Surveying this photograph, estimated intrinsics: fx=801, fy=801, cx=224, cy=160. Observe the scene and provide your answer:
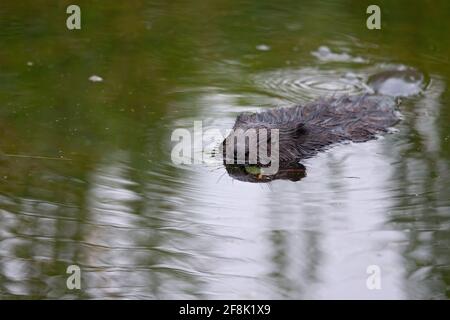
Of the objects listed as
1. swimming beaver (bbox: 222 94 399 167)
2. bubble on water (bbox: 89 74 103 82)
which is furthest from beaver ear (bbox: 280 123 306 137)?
bubble on water (bbox: 89 74 103 82)

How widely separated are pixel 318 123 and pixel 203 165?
1.28 m

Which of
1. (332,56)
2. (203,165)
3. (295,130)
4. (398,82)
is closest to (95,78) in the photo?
(203,165)

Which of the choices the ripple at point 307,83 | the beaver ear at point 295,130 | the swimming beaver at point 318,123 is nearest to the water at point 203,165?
the ripple at point 307,83

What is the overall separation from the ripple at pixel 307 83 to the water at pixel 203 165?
2 centimetres

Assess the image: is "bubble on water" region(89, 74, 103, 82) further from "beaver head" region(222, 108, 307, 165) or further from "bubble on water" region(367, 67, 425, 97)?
"bubble on water" region(367, 67, 425, 97)

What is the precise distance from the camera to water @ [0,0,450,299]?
15.2ft

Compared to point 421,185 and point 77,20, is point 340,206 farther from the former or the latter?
point 77,20

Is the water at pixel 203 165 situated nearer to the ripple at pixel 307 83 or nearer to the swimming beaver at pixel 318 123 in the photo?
the ripple at pixel 307 83

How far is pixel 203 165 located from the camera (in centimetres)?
605

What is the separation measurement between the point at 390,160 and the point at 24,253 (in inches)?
115

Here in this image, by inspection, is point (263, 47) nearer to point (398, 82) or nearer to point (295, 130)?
point (398, 82)

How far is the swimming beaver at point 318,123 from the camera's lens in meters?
6.42

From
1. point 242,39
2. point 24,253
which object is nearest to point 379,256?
point 24,253

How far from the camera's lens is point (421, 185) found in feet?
18.9
